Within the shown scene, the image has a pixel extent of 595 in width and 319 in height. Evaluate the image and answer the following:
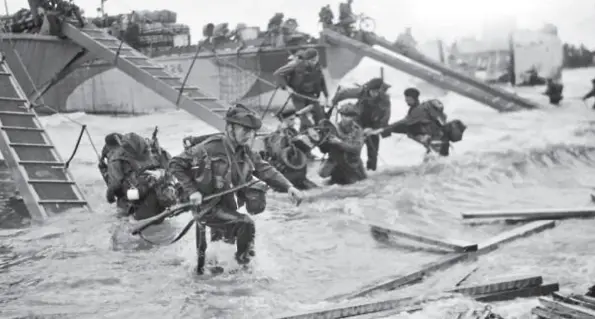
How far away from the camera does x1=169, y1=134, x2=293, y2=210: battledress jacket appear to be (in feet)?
18.6

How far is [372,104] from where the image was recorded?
39.8ft

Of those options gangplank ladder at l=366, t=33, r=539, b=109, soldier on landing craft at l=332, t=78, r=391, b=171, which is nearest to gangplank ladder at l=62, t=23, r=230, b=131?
soldier on landing craft at l=332, t=78, r=391, b=171

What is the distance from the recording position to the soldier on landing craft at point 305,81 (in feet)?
44.3

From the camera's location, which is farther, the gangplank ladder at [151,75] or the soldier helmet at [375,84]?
the gangplank ladder at [151,75]

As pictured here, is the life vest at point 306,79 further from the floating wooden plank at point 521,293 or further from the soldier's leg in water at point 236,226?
the floating wooden plank at point 521,293

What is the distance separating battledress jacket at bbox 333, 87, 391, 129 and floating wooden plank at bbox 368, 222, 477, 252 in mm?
Answer: 4796

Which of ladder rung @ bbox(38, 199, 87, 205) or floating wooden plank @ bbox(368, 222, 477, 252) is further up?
floating wooden plank @ bbox(368, 222, 477, 252)

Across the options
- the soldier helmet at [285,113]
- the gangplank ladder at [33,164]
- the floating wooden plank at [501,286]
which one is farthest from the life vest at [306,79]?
the floating wooden plank at [501,286]

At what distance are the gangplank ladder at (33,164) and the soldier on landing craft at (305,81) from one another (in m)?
4.98

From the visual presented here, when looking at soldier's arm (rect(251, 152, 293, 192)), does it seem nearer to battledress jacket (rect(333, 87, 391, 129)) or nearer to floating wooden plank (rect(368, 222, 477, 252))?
floating wooden plank (rect(368, 222, 477, 252))

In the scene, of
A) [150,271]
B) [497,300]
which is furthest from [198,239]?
[497,300]

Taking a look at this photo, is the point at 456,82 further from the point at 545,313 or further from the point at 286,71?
the point at 545,313

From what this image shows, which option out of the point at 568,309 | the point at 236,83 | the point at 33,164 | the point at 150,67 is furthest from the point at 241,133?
the point at 236,83

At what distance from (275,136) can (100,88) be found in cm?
1353
